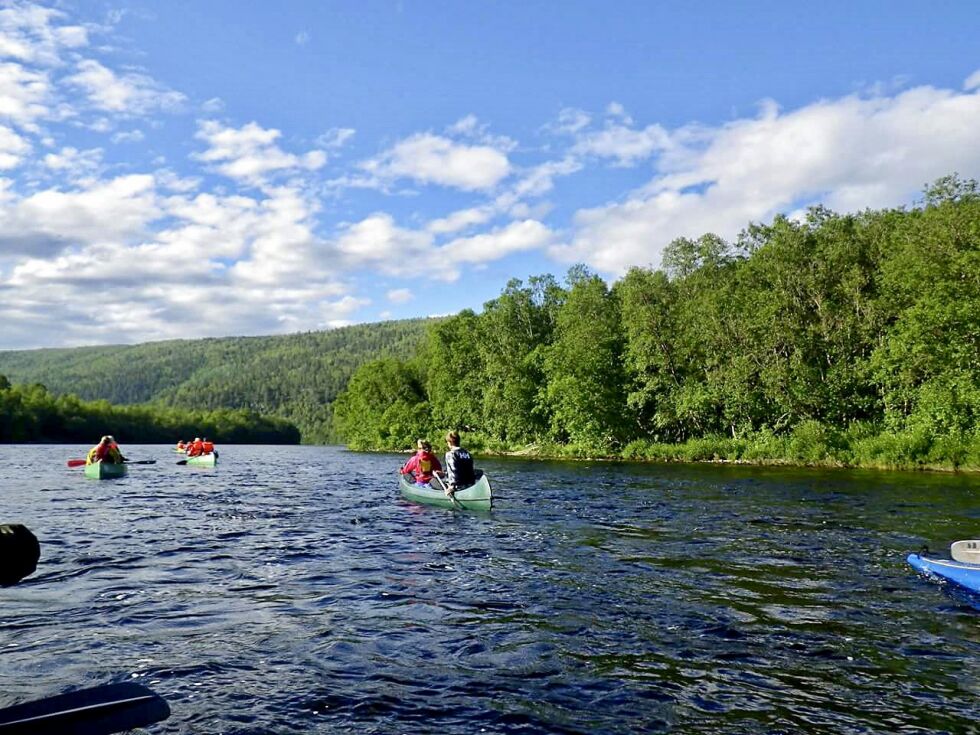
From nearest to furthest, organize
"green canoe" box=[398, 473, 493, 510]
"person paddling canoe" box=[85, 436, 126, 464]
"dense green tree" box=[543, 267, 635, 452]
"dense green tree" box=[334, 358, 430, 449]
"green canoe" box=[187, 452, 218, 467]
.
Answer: "green canoe" box=[398, 473, 493, 510], "person paddling canoe" box=[85, 436, 126, 464], "green canoe" box=[187, 452, 218, 467], "dense green tree" box=[543, 267, 635, 452], "dense green tree" box=[334, 358, 430, 449]

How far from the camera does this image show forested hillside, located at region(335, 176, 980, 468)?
1527 inches

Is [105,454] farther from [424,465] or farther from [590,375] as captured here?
[590,375]

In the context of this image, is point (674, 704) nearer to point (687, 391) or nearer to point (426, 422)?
point (687, 391)

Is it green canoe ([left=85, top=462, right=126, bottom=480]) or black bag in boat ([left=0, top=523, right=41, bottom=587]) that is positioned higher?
black bag in boat ([left=0, top=523, right=41, bottom=587])

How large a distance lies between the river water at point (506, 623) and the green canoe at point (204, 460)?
80.3ft

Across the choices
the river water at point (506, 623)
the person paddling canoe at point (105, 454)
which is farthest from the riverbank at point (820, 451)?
the person paddling canoe at point (105, 454)

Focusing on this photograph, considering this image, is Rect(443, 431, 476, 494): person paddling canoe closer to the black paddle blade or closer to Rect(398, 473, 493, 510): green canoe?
Rect(398, 473, 493, 510): green canoe

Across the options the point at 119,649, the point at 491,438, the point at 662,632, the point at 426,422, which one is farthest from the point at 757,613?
the point at 426,422

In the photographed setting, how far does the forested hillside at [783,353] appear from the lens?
1527 inches

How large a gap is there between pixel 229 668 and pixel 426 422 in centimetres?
8162

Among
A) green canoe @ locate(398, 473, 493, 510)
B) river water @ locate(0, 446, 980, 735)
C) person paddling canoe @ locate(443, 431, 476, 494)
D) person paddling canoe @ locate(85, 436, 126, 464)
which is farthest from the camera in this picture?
person paddling canoe @ locate(85, 436, 126, 464)

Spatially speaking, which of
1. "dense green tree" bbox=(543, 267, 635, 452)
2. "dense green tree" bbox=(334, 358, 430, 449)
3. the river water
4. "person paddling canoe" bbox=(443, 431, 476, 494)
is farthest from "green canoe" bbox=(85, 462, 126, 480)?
"dense green tree" bbox=(334, 358, 430, 449)

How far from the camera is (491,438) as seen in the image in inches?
2950

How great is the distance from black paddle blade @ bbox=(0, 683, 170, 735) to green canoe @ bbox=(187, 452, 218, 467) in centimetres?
4045
